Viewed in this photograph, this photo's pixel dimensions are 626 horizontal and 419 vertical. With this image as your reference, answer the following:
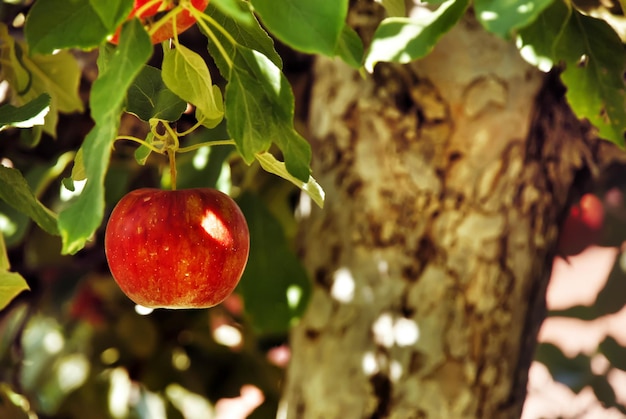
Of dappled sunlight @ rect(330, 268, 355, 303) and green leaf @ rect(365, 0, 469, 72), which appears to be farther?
dappled sunlight @ rect(330, 268, 355, 303)

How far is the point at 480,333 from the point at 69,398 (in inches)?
48.0

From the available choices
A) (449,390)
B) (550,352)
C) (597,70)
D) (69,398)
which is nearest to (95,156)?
(597,70)

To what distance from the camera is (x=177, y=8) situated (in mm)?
559

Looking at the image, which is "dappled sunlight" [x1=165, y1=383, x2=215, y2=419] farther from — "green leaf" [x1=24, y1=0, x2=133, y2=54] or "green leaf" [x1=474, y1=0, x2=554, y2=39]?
"green leaf" [x1=474, y1=0, x2=554, y2=39]

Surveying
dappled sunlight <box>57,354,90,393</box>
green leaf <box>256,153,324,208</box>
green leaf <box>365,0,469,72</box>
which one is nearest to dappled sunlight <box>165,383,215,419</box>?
dappled sunlight <box>57,354,90,393</box>

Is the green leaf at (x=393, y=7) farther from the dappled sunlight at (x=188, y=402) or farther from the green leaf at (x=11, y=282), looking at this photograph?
the dappled sunlight at (x=188, y=402)

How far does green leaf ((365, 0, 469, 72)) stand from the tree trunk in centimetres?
67

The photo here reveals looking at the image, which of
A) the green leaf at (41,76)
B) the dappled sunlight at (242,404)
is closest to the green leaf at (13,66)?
the green leaf at (41,76)

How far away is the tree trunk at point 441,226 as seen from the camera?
126 centimetres

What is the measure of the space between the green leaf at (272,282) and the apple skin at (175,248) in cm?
63

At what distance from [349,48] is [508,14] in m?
0.17

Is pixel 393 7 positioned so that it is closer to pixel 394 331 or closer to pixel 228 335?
pixel 394 331

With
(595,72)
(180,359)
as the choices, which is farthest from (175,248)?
(180,359)

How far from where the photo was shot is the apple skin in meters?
0.71
